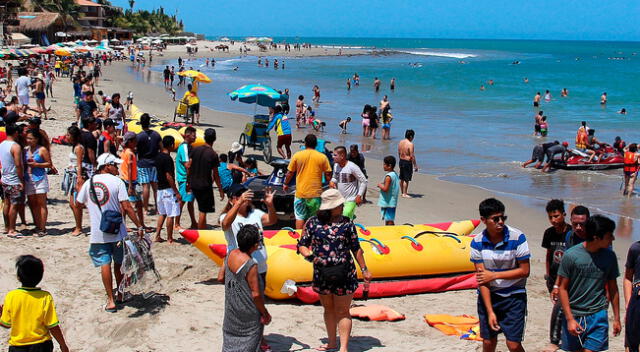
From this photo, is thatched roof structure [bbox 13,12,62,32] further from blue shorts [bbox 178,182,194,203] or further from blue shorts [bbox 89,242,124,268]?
blue shorts [bbox 89,242,124,268]

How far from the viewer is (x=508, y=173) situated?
53.4ft

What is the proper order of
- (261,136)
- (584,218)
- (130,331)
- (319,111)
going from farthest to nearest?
(319,111) < (261,136) < (130,331) < (584,218)

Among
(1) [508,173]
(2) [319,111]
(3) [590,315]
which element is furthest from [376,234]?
(2) [319,111]

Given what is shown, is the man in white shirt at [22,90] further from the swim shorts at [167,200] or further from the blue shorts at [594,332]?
the blue shorts at [594,332]

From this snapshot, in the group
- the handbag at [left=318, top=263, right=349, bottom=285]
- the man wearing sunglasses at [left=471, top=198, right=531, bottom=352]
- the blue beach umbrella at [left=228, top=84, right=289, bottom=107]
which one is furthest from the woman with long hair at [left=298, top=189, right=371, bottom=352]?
the blue beach umbrella at [left=228, top=84, right=289, bottom=107]

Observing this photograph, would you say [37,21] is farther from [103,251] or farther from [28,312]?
[28,312]

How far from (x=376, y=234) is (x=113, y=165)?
3157mm

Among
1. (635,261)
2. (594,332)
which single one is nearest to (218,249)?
(594,332)

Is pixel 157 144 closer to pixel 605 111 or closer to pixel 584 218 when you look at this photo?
pixel 584 218

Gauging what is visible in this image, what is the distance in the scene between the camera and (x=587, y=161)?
16750 mm

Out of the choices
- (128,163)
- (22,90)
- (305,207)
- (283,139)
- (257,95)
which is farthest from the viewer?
(22,90)

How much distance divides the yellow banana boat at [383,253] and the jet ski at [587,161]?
32.3 ft

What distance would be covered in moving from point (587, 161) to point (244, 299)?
46.9ft

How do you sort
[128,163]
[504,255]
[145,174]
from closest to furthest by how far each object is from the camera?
[504,255], [128,163], [145,174]
